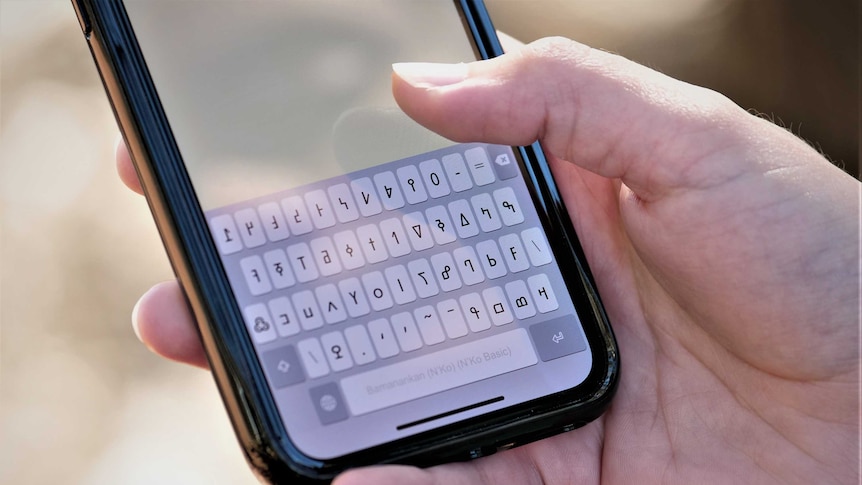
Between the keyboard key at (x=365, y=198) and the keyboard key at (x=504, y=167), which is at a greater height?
the keyboard key at (x=365, y=198)

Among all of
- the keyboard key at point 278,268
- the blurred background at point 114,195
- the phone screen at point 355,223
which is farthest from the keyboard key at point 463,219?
the blurred background at point 114,195

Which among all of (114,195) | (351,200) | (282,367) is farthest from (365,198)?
(114,195)

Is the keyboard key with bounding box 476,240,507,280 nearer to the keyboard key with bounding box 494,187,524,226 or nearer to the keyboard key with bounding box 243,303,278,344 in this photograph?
the keyboard key with bounding box 494,187,524,226

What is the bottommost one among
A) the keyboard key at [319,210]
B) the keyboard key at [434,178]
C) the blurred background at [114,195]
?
the blurred background at [114,195]

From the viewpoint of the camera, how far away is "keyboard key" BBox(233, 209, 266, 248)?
51 centimetres

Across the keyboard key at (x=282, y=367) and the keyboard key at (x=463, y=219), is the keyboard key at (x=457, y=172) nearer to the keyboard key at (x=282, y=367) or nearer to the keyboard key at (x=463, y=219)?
the keyboard key at (x=463, y=219)

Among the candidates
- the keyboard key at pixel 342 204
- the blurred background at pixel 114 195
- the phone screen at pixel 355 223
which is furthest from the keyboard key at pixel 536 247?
the blurred background at pixel 114 195

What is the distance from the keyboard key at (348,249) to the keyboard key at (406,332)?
38 millimetres

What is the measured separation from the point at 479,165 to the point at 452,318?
96mm

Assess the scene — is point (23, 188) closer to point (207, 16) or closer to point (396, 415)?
point (207, 16)

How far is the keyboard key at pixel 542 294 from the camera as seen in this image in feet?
1.75

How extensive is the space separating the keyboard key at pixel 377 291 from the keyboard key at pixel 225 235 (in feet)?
0.24

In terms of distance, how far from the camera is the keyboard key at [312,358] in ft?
1.63

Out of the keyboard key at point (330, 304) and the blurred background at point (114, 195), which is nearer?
the keyboard key at point (330, 304)
